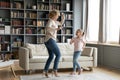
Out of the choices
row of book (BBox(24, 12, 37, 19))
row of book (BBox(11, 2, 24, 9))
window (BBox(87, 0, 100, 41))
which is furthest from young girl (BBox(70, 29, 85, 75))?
row of book (BBox(11, 2, 24, 9))

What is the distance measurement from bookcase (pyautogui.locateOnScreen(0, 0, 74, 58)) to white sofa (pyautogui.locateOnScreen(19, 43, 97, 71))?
7.61ft

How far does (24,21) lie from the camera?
24.8ft

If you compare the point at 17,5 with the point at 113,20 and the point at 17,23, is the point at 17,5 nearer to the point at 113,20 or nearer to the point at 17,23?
the point at 17,23

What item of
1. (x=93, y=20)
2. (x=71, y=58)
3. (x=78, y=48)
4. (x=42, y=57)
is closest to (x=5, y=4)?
(x=93, y=20)

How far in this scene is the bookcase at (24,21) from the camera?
744 centimetres

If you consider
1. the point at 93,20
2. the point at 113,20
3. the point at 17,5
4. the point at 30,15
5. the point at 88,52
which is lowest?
the point at 88,52

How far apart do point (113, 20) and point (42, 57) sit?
8.36 feet

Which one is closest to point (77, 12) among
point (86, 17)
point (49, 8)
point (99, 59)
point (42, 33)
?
point (86, 17)

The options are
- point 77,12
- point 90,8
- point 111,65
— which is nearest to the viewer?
point 111,65

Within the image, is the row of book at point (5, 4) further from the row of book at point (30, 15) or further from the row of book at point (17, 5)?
the row of book at point (30, 15)

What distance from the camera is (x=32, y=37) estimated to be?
26.0 feet

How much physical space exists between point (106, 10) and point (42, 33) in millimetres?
2705

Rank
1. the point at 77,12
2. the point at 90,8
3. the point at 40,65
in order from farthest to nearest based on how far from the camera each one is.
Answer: the point at 77,12
the point at 90,8
the point at 40,65

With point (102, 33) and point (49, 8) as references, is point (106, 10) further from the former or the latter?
point (49, 8)
